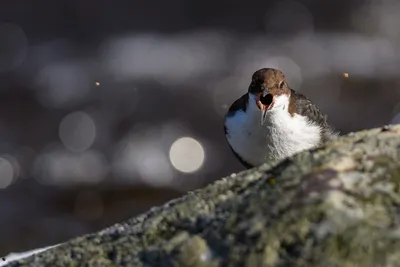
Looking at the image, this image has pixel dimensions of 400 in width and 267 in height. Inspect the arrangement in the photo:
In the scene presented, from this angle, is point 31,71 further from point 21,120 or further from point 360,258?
point 360,258

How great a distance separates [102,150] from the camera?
10.2 m

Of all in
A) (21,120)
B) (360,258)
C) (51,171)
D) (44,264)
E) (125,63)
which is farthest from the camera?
(125,63)

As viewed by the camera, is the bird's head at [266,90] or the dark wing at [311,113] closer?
the bird's head at [266,90]

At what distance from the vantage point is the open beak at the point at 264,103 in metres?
4.04

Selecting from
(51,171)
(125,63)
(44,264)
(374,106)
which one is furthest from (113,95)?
(44,264)

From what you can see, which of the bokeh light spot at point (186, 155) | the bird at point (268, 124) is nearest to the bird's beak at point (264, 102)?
the bird at point (268, 124)

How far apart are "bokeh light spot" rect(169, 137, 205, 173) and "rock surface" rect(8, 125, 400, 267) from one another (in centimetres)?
740

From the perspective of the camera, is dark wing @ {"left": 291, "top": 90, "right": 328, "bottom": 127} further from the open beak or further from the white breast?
the open beak

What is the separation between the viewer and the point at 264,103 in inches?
161

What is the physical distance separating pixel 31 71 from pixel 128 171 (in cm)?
223

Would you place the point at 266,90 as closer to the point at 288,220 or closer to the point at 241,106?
the point at 241,106

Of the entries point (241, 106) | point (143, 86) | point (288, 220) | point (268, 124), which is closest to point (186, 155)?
point (143, 86)

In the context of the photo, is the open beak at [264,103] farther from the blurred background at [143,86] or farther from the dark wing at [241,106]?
the blurred background at [143,86]

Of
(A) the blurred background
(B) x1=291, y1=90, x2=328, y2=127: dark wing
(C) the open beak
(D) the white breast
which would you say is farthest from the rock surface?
(A) the blurred background
